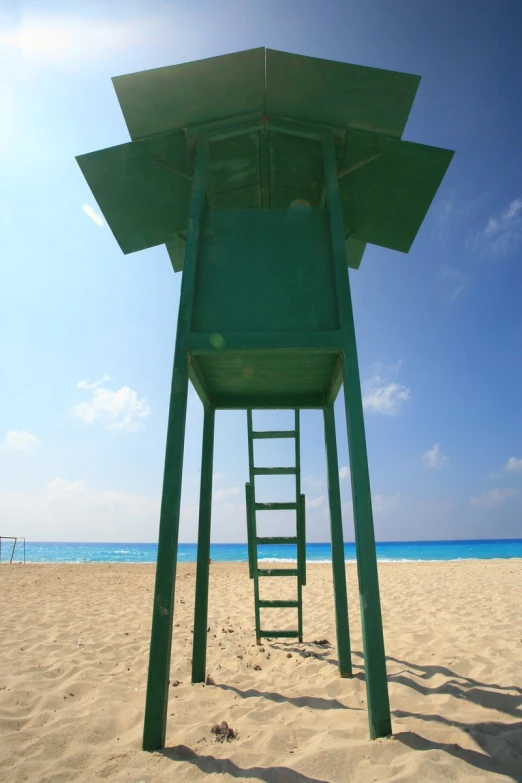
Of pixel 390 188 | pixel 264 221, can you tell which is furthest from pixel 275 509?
pixel 390 188

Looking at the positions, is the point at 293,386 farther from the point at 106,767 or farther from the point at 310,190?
the point at 106,767

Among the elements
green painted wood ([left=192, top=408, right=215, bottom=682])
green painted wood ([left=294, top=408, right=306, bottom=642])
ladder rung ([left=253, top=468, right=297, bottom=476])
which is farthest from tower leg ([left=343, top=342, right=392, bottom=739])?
ladder rung ([left=253, top=468, right=297, bottom=476])

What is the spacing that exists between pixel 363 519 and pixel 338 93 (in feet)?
11.0

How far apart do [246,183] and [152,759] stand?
4.80 metres

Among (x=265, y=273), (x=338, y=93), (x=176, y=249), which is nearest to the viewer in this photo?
(x=265, y=273)

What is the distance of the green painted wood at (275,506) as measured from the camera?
5.00 metres

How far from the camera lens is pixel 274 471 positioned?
16.7 ft

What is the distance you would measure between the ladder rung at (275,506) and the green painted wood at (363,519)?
2465 mm

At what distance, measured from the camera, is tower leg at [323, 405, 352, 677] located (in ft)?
13.2

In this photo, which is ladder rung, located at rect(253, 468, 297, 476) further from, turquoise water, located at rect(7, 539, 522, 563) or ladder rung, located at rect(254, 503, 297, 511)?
turquoise water, located at rect(7, 539, 522, 563)

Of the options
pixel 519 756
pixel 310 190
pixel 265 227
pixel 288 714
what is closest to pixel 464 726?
pixel 519 756

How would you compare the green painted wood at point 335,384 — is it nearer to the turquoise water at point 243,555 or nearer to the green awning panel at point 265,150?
the green awning panel at point 265,150

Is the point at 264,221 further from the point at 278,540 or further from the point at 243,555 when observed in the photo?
the point at 243,555

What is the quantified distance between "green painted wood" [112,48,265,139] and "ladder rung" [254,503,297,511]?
4040 millimetres
